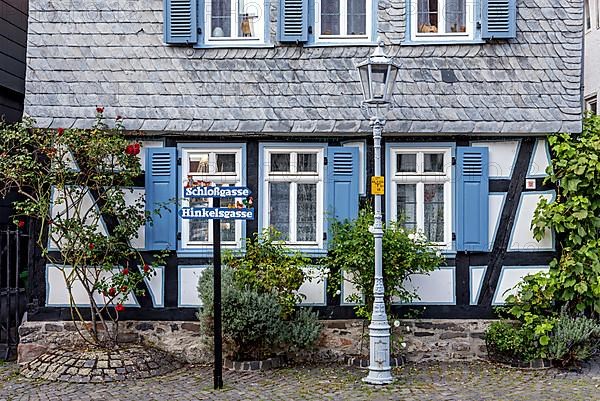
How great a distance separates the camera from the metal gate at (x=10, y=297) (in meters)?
11.0

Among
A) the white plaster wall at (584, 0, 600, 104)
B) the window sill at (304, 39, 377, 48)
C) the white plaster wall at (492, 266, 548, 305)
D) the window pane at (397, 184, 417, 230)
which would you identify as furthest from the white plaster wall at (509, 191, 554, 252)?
the white plaster wall at (584, 0, 600, 104)

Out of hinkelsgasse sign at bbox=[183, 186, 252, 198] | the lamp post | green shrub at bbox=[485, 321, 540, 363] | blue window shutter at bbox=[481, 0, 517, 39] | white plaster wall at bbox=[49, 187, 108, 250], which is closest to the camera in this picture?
hinkelsgasse sign at bbox=[183, 186, 252, 198]

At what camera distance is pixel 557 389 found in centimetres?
917

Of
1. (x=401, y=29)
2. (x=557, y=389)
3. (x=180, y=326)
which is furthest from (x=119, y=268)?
(x=557, y=389)

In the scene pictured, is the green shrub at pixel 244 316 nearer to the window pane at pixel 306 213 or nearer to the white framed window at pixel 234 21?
the window pane at pixel 306 213

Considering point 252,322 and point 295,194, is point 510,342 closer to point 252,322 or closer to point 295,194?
point 252,322

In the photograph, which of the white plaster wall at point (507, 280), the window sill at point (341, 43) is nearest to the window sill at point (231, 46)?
the window sill at point (341, 43)

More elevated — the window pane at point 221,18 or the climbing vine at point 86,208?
the window pane at point 221,18

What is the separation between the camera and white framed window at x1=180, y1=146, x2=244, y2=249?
35.6 feet

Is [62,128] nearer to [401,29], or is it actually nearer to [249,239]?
[249,239]

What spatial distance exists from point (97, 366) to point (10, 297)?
2.25 metres

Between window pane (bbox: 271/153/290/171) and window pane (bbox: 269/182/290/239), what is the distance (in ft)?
0.61

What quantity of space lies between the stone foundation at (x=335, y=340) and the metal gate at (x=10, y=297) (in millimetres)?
439

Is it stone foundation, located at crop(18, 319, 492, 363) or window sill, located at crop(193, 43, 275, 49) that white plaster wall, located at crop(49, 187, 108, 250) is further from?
window sill, located at crop(193, 43, 275, 49)
